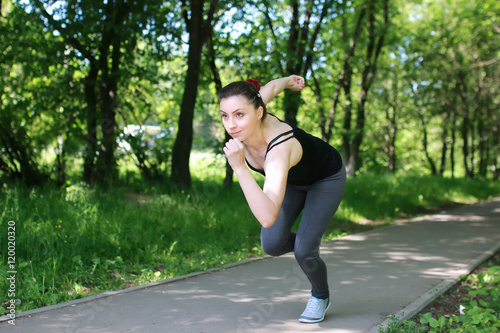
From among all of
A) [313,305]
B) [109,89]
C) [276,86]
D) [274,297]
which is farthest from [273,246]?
[109,89]

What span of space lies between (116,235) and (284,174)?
3.62 meters

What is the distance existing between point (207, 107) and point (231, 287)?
25.3 feet

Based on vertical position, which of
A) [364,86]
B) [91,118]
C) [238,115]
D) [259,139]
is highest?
[364,86]

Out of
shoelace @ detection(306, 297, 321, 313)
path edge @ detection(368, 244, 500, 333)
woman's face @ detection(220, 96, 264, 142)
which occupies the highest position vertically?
woman's face @ detection(220, 96, 264, 142)

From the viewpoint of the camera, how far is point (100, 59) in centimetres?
905

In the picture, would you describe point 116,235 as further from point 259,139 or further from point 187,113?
point 187,113

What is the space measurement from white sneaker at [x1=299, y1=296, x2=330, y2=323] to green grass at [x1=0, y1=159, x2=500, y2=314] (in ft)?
6.29

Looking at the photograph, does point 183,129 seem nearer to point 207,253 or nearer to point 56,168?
point 56,168

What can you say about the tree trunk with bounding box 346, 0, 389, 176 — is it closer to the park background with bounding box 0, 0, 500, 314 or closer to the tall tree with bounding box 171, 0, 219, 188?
the park background with bounding box 0, 0, 500, 314

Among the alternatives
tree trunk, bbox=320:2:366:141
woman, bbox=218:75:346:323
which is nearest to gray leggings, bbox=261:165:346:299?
woman, bbox=218:75:346:323

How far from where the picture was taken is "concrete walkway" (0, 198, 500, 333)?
3803 millimetres

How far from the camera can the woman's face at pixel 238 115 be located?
9.77 feet

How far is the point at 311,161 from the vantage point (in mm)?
3543

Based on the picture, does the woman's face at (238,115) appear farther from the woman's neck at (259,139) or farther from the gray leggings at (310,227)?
the gray leggings at (310,227)
